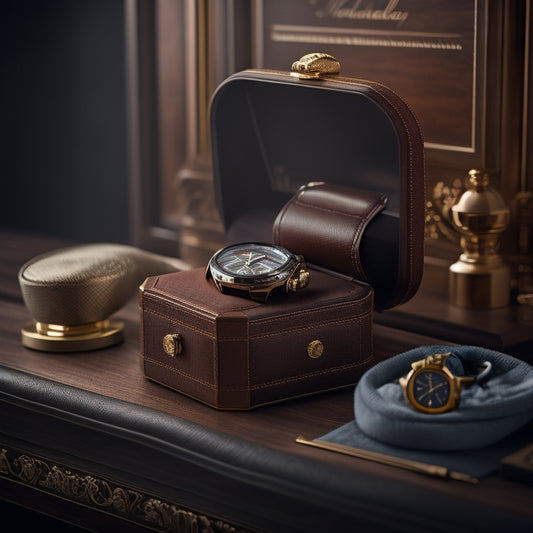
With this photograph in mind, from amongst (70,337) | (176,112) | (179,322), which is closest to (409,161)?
(179,322)

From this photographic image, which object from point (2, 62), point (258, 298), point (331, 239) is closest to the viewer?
point (258, 298)

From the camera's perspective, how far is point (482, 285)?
150cm

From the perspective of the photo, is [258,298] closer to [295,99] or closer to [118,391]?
[118,391]

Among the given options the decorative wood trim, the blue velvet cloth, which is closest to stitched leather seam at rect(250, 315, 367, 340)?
the blue velvet cloth

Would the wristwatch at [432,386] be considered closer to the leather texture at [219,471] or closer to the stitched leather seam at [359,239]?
the leather texture at [219,471]

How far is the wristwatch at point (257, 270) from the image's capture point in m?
1.22

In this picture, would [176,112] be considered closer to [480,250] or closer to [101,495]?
[480,250]

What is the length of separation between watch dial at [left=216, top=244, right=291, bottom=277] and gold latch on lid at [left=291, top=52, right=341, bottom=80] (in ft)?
0.73

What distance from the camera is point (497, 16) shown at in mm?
1435

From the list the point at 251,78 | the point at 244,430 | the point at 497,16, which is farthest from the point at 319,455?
the point at 497,16

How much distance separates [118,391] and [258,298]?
0.71 ft

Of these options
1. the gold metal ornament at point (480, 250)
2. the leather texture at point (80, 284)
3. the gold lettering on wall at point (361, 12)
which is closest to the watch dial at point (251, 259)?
the leather texture at point (80, 284)

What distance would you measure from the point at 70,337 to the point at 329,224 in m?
0.40

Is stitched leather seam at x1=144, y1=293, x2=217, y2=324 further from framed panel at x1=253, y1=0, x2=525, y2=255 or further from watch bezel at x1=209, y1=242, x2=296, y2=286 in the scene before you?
framed panel at x1=253, y1=0, x2=525, y2=255
